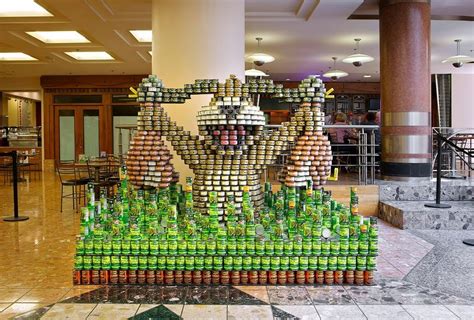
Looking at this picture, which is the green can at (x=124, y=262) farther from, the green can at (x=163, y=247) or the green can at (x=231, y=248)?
the green can at (x=231, y=248)

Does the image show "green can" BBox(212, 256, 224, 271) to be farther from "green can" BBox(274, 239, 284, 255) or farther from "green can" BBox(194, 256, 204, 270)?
"green can" BBox(274, 239, 284, 255)

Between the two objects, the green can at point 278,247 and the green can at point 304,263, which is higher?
the green can at point 278,247

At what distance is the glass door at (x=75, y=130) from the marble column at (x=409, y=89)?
11.5m

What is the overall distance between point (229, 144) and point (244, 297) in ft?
5.06

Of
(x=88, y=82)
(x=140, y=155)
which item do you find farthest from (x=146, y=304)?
(x=88, y=82)

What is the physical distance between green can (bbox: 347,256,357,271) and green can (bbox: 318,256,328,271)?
0.17 meters

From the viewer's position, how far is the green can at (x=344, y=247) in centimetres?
362

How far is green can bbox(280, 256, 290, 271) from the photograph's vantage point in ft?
11.8

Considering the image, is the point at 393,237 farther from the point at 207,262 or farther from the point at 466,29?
the point at 466,29

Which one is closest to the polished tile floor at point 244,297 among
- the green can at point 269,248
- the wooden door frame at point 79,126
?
the green can at point 269,248

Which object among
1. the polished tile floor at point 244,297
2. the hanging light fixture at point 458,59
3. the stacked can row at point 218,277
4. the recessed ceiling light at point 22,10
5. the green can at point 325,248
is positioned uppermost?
the recessed ceiling light at point 22,10

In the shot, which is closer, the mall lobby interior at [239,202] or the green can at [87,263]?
the mall lobby interior at [239,202]

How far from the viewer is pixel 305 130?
4539 millimetres

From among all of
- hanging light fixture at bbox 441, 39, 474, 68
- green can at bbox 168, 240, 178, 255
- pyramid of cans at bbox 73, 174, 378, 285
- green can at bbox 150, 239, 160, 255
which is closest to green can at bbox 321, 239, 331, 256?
pyramid of cans at bbox 73, 174, 378, 285
